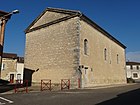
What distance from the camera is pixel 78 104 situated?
298 inches

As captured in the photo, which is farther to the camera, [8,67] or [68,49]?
[8,67]

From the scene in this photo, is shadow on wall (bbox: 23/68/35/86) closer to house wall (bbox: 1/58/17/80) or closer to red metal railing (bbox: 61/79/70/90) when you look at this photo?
red metal railing (bbox: 61/79/70/90)

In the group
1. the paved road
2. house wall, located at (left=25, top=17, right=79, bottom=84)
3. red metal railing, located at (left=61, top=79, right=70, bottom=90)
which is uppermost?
house wall, located at (left=25, top=17, right=79, bottom=84)

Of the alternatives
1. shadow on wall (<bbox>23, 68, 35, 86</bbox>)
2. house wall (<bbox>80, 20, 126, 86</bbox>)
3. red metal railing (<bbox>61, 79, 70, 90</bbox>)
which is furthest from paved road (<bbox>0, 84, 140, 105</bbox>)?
shadow on wall (<bbox>23, 68, 35, 86</bbox>)

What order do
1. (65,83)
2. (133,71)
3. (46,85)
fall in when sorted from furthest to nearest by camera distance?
(133,71), (46,85), (65,83)

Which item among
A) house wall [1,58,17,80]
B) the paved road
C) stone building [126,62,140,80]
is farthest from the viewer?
stone building [126,62,140,80]

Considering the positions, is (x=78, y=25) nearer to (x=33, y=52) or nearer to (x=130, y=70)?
(x=33, y=52)

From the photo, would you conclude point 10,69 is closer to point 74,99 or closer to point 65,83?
point 65,83

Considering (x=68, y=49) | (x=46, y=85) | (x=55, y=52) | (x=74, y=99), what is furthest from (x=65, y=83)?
(x=74, y=99)

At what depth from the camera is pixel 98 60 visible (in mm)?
20203

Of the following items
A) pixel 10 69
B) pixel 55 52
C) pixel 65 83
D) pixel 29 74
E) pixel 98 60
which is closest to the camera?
pixel 65 83

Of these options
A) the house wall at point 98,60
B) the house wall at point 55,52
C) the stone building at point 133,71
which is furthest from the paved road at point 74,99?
the stone building at point 133,71

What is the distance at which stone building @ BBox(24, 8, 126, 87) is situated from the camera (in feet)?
54.7

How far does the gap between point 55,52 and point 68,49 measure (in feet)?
6.10
